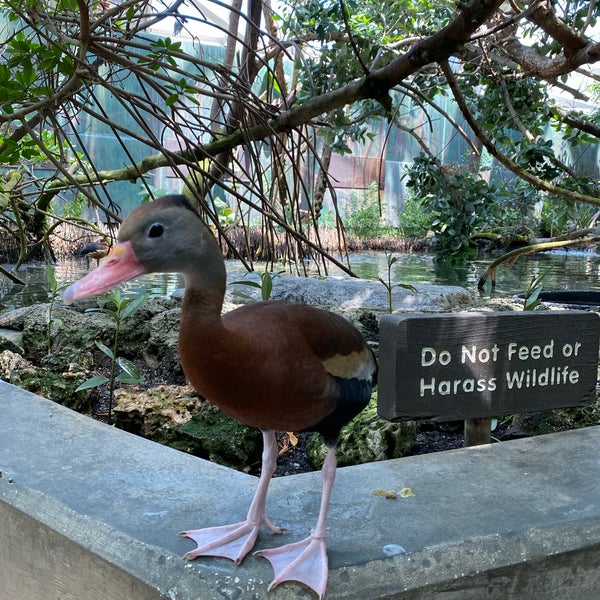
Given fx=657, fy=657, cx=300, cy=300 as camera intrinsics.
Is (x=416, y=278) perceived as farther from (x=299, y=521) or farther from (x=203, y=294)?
(x=203, y=294)

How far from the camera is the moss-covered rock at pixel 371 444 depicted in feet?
6.65

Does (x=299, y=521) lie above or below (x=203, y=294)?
below

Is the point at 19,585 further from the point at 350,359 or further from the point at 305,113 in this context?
the point at 305,113

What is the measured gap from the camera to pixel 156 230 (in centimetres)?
104

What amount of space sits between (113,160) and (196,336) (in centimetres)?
1140

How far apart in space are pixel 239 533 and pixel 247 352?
0.42 metres

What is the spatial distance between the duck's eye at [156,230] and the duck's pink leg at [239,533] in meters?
0.50

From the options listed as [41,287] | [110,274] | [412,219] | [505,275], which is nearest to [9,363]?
[110,274]

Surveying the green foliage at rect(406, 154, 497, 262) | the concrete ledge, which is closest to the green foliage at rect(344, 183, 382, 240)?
the green foliage at rect(406, 154, 497, 262)

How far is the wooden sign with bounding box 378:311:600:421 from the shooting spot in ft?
5.26

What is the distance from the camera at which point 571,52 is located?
8.31 feet

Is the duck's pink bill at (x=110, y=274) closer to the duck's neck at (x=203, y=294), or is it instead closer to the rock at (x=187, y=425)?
the duck's neck at (x=203, y=294)

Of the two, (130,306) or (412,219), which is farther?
(412,219)

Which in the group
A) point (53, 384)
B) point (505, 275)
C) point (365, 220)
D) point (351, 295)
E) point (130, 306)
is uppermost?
point (365, 220)
